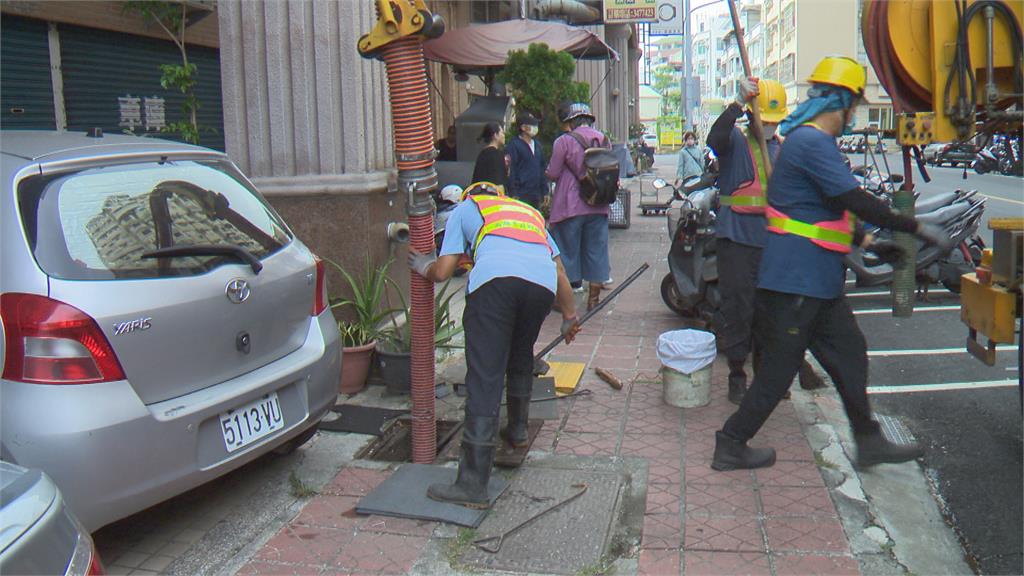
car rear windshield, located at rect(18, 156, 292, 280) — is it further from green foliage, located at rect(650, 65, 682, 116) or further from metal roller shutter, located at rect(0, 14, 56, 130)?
green foliage, located at rect(650, 65, 682, 116)

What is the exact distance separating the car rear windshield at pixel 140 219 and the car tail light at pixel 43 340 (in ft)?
0.46

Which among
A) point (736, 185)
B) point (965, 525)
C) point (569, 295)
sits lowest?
point (965, 525)

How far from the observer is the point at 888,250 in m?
4.46

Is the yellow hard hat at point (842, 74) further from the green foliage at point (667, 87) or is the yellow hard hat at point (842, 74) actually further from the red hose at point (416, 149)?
the green foliage at point (667, 87)

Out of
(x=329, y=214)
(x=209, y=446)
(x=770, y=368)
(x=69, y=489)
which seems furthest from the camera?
(x=329, y=214)

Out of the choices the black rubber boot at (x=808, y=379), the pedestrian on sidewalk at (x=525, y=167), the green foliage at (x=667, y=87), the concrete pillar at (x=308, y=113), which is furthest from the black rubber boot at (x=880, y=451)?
the green foliage at (x=667, y=87)

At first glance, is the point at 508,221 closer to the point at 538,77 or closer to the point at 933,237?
the point at 933,237

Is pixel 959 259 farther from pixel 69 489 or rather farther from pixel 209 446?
pixel 69 489

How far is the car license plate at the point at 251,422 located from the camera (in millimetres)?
3984

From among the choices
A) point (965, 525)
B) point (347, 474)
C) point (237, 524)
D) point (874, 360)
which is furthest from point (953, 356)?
point (237, 524)

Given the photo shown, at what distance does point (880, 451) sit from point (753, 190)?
182 cm

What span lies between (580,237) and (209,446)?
5.03m

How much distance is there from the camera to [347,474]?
4.80 m

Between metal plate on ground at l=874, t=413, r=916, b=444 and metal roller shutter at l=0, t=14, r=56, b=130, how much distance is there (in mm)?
6478
